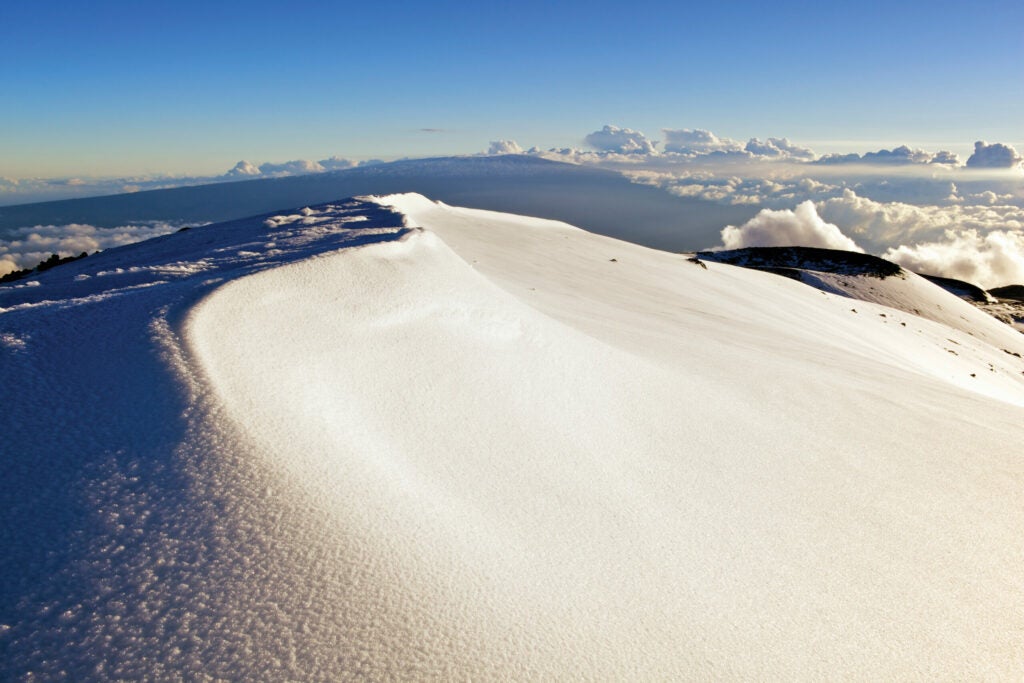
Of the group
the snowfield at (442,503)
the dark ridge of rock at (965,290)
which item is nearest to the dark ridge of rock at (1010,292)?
the dark ridge of rock at (965,290)

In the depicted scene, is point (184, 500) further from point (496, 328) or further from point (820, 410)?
point (820, 410)

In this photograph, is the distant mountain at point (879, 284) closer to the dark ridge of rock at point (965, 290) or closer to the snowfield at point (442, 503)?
the dark ridge of rock at point (965, 290)

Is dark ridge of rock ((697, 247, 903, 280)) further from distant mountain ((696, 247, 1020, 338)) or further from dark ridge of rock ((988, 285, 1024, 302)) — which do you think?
dark ridge of rock ((988, 285, 1024, 302))

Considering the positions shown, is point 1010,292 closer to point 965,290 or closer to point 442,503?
point 965,290

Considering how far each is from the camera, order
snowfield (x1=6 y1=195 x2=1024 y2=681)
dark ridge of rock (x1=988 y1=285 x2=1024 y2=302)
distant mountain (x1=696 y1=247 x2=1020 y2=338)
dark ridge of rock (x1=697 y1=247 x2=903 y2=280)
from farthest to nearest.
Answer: dark ridge of rock (x1=988 y1=285 x2=1024 y2=302) → dark ridge of rock (x1=697 y1=247 x2=903 y2=280) → distant mountain (x1=696 y1=247 x2=1020 y2=338) → snowfield (x1=6 y1=195 x2=1024 y2=681)

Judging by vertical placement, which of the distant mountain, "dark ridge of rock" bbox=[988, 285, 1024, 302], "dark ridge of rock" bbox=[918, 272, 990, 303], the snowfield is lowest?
"dark ridge of rock" bbox=[988, 285, 1024, 302]

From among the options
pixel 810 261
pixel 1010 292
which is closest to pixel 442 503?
pixel 810 261

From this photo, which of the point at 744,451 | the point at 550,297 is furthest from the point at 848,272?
the point at 744,451

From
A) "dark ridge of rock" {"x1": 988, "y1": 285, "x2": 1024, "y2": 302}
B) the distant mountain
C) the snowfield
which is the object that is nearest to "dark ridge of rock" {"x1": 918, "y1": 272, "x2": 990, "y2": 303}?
the distant mountain

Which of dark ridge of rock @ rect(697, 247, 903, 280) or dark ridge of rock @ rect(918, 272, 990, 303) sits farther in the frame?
dark ridge of rock @ rect(918, 272, 990, 303)
